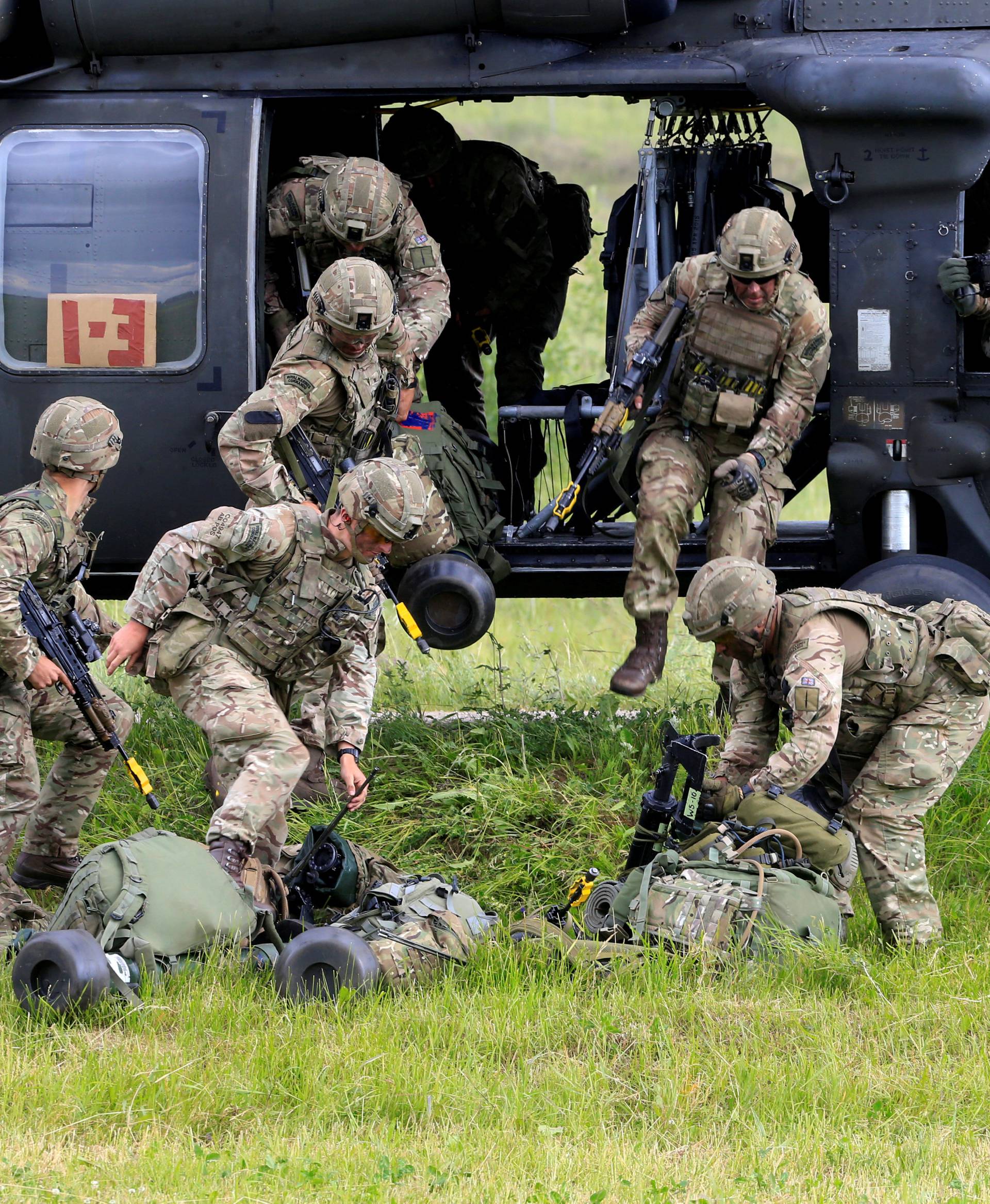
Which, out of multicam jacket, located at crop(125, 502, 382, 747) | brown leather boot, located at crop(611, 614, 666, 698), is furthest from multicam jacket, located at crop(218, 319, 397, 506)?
brown leather boot, located at crop(611, 614, 666, 698)

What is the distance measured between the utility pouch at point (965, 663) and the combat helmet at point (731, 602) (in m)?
0.59

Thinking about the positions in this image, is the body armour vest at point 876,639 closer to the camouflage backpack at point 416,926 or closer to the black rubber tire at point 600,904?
the black rubber tire at point 600,904

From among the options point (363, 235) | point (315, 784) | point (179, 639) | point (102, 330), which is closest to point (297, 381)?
point (363, 235)

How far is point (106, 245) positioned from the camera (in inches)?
244

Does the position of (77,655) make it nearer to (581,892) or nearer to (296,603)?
(296,603)

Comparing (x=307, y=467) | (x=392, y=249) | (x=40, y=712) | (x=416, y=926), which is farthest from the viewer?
(x=392, y=249)

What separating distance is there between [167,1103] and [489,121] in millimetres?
22709

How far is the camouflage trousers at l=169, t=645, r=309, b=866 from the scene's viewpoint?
4.92 m

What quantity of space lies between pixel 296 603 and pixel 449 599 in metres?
1.16

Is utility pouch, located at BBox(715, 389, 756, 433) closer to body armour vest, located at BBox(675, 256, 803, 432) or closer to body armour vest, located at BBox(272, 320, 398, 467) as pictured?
body armour vest, located at BBox(675, 256, 803, 432)

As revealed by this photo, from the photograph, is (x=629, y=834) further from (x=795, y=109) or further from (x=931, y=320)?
(x=795, y=109)

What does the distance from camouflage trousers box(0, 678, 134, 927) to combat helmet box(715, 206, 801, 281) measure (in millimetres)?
2694

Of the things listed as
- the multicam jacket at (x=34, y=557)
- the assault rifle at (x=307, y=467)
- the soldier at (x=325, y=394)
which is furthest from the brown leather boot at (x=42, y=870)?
the assault rifle at (x=307, y=467)

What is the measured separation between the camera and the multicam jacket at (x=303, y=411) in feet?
19.1
